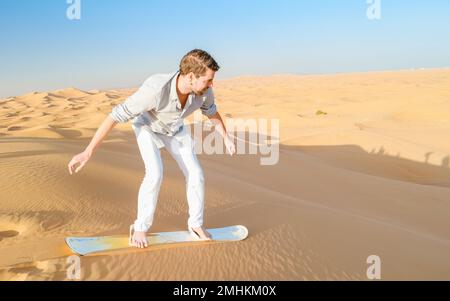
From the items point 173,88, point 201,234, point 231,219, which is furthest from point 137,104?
point 231,219

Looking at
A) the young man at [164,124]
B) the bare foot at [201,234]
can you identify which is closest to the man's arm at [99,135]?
the young man at [164,124]

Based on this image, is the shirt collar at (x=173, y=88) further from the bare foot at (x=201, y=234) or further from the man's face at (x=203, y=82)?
the bare foot at (x=201, y=234)

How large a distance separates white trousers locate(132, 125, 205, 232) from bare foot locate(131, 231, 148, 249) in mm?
37

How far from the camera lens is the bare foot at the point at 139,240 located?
2840 mm

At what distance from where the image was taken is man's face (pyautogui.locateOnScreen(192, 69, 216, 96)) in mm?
2736

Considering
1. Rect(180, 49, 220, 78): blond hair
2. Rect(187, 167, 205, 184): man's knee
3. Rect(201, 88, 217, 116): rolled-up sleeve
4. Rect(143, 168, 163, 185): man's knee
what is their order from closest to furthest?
Rect(180, 49, 220, 78): blond hair → Rect(143, 168, 163, 185): man's knee → Rect(187, 167, 205, 184): man's knee → Rect(201, 88, 217, 116): rolled-up sleeve

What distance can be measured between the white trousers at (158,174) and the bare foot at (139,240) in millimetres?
37

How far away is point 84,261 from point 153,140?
3.15 feet

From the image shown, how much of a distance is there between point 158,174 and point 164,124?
0.37 meters

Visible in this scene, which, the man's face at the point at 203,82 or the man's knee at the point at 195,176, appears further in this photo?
the man's knee at the point at 195,176

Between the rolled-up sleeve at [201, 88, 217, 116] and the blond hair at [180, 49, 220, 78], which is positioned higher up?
the blond hair at [180, 49, 220, 78]

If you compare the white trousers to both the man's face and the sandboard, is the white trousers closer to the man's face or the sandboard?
the sandboard

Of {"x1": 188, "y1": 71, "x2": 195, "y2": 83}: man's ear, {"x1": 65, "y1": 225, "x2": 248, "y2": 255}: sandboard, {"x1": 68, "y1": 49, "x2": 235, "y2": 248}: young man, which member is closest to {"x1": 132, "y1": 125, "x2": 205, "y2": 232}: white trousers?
{"x1": 68, "y1": 49, "x2": 235, "y2": 248}: young man

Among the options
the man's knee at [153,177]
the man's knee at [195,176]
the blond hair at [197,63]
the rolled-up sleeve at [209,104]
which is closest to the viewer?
the blond hair at [197,63]
